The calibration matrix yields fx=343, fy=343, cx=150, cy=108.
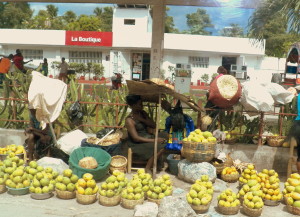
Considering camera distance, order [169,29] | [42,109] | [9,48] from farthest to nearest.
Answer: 1. [169,29]
2. [9,48]
3. [42,109]

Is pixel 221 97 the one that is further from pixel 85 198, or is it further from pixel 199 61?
pixel 199 61

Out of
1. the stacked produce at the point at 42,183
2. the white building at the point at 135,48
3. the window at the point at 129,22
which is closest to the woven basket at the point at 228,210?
the stacked produce at the point at 42,183

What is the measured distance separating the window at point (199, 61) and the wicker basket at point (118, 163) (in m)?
22.5

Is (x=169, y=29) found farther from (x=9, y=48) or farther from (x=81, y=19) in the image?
(x=9, y=48)

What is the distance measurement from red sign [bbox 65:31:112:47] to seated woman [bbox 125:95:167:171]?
21716 millimetres

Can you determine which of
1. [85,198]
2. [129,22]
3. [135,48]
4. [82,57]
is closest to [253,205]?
[85,198]

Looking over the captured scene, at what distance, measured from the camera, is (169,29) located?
1838 inches

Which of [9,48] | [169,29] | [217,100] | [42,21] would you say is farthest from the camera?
[169,29]

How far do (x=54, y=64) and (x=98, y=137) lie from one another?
22.6 meters

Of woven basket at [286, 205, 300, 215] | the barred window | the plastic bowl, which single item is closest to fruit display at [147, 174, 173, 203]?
woven basket at [286, 205, 300, 215]

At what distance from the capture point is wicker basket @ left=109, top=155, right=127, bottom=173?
5.66 m

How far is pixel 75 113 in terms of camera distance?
6.65 metres

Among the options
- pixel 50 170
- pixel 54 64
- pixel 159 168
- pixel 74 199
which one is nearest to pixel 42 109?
pixel 50 170

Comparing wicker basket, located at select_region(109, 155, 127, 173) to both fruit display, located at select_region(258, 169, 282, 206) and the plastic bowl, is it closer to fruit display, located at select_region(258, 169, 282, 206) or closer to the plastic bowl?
the plastic bowl
